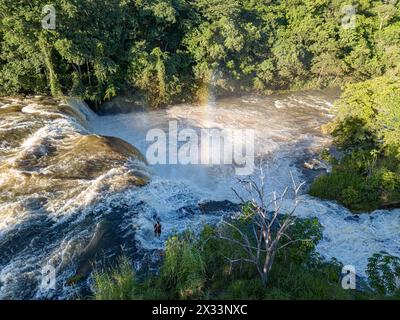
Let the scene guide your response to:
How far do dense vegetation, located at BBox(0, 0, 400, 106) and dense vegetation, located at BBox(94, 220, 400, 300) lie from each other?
40.0 ft

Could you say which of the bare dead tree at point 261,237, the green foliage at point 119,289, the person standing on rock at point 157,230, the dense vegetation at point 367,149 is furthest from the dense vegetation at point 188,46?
the green foliage at point 119,289

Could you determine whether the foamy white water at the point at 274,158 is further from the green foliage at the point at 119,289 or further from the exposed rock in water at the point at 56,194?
the green foliage at the point at 119,289

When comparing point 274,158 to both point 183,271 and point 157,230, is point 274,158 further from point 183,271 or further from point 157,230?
point 183,271

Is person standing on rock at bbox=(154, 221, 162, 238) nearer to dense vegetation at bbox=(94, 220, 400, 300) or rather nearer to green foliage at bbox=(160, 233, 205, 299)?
dense vegetation at bbox=(94, 220, 400, 300)

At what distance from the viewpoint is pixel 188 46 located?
798 inches

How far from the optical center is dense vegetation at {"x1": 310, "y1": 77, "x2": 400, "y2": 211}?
11.5m

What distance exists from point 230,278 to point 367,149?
Answer: 27.6 feet

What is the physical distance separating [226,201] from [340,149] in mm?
5139

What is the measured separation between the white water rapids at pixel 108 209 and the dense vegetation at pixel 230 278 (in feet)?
4.94

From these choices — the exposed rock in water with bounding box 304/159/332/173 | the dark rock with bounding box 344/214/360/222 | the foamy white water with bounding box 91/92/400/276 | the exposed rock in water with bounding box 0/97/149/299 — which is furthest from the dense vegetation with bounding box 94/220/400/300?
the exposed rock in water with bounding box 304/159/332/173

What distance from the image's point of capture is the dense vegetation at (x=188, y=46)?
16.6 metres

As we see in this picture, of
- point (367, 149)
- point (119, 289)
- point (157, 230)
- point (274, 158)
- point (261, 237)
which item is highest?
point (261, 237)

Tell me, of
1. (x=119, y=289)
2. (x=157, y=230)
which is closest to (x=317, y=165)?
(x=157, y=230)

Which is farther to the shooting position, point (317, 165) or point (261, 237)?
point (317, 165)
